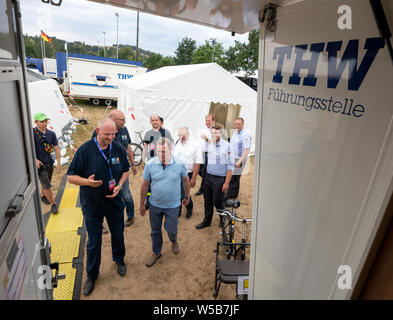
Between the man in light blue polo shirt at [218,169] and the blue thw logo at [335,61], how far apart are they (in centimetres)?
269

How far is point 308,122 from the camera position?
1.34 metres

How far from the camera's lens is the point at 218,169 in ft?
14.0

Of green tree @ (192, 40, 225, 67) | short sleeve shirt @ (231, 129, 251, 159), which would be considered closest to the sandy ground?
short sleeve shirt @ (231, 129, 251, 159)

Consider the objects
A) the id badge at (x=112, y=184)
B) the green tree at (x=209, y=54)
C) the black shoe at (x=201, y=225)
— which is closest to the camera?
the id badge at (x=112, y=184)

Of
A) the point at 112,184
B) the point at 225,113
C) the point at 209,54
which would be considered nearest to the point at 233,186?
the point at 112,184

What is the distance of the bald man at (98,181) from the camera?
2.79m

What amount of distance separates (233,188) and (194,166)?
1.09 meters

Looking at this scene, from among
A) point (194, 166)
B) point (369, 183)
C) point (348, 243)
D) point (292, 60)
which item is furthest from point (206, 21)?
point (194, 166)

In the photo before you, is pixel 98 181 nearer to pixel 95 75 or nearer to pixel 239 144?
pixel 239 144

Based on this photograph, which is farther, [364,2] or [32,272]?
[32,272]

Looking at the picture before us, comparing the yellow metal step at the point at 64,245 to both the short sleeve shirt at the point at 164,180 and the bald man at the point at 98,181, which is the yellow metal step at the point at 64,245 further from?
the short sleeve shirt at the point at 164,180

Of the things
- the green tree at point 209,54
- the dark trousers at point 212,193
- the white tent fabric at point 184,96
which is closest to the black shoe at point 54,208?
the dark trousers at point 212,193

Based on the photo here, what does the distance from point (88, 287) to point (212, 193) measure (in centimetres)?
242
